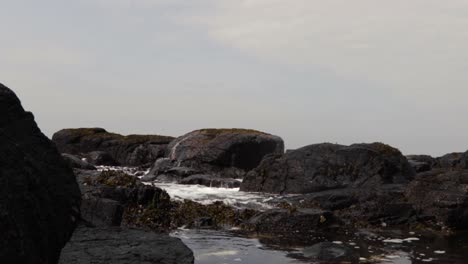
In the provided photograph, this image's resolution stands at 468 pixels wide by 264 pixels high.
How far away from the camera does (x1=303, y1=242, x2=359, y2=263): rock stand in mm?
11273

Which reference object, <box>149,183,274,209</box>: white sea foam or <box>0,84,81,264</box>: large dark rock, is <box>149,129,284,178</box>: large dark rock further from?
<box>0,84,81,264</box>: large dark rock

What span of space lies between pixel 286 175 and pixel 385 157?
5.12 meters

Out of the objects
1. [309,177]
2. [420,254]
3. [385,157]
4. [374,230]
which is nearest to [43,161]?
[420,254]

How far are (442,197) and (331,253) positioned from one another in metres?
8.89

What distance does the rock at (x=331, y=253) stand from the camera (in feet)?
37.0

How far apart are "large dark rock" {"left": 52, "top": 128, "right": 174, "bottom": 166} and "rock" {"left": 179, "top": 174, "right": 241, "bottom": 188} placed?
18317mm

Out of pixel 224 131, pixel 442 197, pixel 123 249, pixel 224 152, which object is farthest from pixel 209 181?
pixel 123 249

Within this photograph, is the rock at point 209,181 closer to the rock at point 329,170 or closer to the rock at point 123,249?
the rock at point 329,170

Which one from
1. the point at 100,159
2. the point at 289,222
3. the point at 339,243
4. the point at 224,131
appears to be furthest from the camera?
the point at 100,159

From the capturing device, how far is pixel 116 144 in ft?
167

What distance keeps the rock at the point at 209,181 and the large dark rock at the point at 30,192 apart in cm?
2126

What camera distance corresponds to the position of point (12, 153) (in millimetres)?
6086

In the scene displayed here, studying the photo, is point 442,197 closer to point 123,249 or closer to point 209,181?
point 123,249

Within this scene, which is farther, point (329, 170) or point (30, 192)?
point (329, 170)
